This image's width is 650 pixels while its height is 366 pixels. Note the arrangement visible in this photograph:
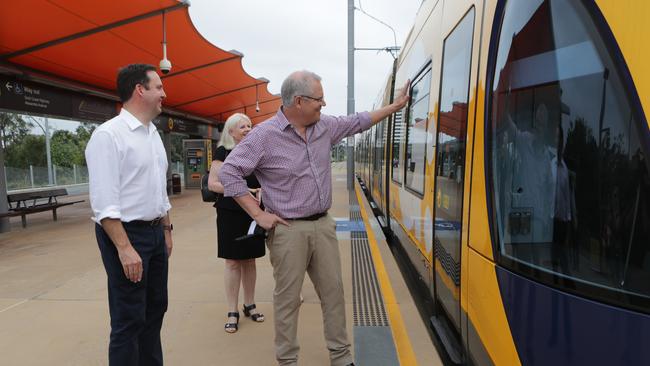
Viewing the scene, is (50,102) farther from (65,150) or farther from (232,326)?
(65,150)

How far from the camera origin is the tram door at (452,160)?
8.84 ft

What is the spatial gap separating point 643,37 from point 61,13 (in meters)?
7.75

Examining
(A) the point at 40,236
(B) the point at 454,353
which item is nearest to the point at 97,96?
(A) the point at 40,236

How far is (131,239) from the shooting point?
2.34 metres

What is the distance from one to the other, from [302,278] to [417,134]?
95.8 inches

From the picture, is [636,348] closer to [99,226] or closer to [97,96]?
[99,226]

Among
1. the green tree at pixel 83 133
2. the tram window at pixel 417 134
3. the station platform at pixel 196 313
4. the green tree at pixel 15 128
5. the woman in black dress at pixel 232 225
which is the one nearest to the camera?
the station platform at pixel 196 313

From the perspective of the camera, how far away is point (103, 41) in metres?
8.32

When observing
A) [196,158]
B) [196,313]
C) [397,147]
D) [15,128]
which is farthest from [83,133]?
[196,313]

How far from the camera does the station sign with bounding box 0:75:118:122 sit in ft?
28.6

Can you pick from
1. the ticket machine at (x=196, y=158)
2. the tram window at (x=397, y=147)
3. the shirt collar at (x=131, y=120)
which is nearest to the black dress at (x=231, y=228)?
the shirt collar at (x=131, y=120)

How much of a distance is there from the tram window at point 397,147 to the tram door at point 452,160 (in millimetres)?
2459

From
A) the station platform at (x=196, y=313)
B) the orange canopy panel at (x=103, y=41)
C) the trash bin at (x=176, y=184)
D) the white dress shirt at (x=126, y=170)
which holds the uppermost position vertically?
the orange canopy panel at (x=103, y=41)

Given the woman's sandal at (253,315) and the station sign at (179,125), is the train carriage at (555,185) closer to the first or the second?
the woman's sandal at (253,315)
